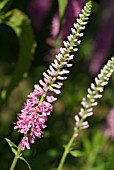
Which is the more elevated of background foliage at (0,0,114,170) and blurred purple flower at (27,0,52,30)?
blurred purple flower at (27,0,52,30)

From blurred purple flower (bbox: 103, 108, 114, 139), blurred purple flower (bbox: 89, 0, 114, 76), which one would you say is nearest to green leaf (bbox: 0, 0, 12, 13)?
blurred purple flower (bbox: 103, 108, 114, 139)

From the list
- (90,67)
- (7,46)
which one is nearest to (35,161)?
(7,46)

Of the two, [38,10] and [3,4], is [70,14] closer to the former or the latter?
[3,4]

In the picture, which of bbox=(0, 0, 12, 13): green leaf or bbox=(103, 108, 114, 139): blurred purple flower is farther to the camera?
bbox=(103, 108, 114, 139): blurred purple flower

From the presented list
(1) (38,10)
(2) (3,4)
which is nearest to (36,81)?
(1) (38,10)

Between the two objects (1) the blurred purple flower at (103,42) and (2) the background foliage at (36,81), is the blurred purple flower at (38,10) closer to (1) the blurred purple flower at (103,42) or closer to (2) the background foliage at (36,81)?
(2) the background foliage at (36,81)

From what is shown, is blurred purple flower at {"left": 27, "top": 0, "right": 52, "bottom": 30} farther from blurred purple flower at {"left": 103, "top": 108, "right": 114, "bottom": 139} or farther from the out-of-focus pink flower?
the out-of-focus pink flower

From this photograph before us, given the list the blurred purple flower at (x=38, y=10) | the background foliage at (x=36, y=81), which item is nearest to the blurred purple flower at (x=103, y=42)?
the background foliage at (x=36, y=81)

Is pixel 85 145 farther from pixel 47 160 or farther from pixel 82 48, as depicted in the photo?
pixel 82 48
